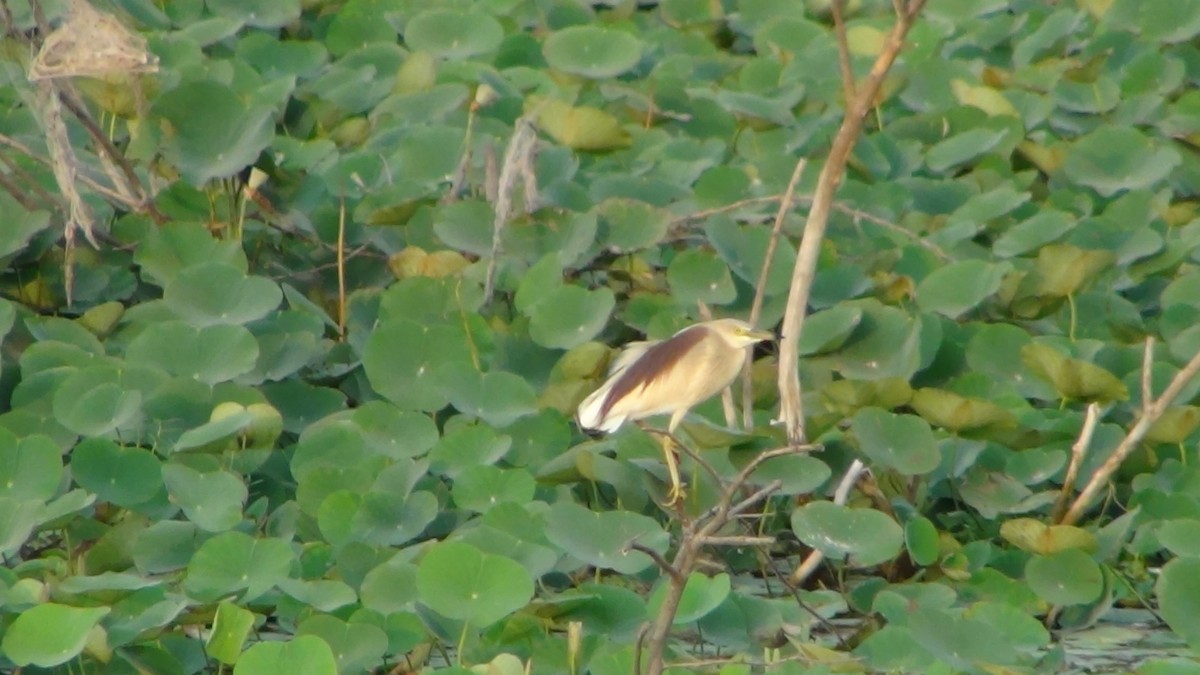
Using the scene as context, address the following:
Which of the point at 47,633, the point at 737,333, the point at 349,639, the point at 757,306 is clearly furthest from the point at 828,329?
the point at 47,633

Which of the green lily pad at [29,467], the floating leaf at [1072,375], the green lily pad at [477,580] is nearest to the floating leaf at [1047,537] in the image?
the floating leaf at [1072,375]

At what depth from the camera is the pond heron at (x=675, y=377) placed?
12.2ft

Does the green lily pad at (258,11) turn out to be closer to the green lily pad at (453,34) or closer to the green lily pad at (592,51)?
the green lily pad at (453,34)

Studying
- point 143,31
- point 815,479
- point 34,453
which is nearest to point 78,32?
point 34,453

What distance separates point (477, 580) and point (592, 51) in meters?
3.18

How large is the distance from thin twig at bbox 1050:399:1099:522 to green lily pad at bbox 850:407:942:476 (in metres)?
0.31

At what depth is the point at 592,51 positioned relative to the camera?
6137 millimetres

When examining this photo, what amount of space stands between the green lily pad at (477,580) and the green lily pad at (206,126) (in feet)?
6.07

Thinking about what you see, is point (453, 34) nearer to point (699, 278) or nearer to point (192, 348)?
A: point (699, 278)

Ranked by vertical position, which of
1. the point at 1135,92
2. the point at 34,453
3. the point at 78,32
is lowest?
the point at 1135,92

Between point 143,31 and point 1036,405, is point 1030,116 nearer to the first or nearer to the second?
point 1036,405

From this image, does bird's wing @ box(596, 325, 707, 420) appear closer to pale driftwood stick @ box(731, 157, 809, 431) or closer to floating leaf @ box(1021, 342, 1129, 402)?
pale driftwood stick @ box(731, 157, 809, 431)

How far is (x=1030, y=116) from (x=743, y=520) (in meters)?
2.47

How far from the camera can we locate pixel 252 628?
11.5 feet
